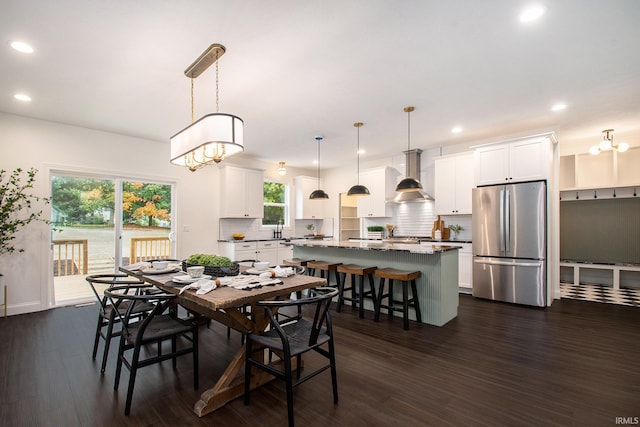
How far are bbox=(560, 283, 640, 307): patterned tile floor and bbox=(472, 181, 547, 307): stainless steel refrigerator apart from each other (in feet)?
3.90

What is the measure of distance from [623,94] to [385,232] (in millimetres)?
4229

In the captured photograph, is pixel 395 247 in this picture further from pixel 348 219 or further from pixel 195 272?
pixel 348 219

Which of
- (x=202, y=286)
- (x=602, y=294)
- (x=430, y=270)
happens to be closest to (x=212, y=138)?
(x=202, y=286)

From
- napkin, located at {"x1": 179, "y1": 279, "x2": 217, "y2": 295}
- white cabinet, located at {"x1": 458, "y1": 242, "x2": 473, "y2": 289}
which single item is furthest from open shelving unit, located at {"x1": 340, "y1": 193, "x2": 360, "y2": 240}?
napkin, located at {"x1": 179, "y1": 279, "x2": 217, "y2": 295}

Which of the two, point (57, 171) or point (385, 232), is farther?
point (385, 232)

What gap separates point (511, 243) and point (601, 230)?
2.65 meters

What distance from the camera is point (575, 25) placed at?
238cm

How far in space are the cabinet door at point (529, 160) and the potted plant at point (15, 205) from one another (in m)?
6.86

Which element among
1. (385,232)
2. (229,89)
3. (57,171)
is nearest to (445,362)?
(229,89)

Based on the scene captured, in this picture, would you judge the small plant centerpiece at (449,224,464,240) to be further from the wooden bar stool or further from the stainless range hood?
the wooden bar stool

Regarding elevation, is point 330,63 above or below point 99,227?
above

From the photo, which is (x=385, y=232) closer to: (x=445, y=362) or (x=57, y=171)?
(x=445, y=362)

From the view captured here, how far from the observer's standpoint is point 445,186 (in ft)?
18.8

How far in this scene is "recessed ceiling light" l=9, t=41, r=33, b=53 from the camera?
258 centimetres
